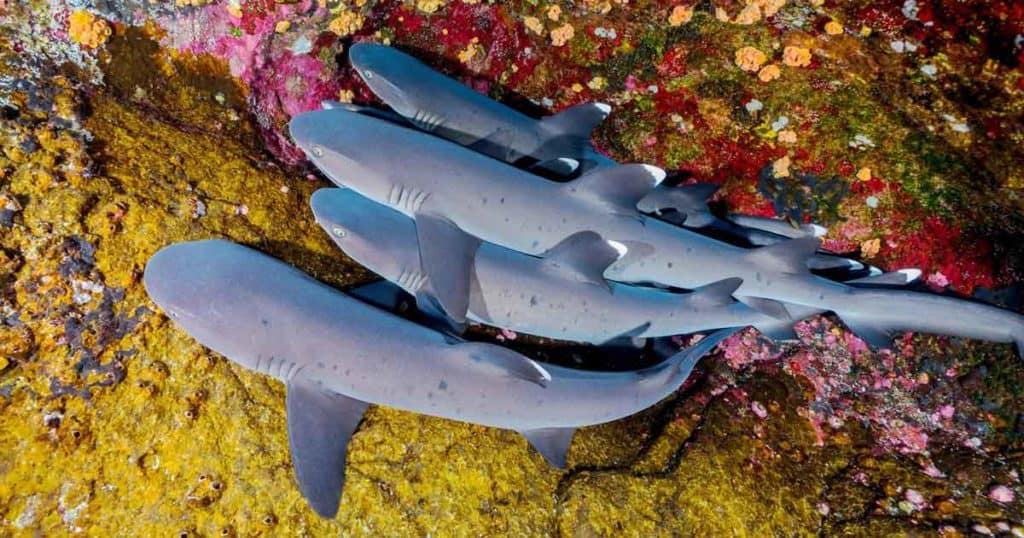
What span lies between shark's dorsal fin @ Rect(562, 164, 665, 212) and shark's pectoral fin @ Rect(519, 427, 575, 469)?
1071mm

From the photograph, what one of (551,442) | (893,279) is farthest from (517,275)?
(893,279)

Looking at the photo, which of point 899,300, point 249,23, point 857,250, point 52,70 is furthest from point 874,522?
point 52,70

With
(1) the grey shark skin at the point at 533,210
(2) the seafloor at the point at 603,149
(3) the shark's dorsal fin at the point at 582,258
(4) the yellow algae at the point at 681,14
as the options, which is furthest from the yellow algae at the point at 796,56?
(3) the shark's dorsal fin at the point at 582,258

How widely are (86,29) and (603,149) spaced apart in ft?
9.35

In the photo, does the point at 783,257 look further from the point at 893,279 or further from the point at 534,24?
the point at 534,24

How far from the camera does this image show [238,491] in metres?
1.94

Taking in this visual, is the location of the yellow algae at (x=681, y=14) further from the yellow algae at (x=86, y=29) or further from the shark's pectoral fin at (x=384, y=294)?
the yellow algae at (x=86, y=29)

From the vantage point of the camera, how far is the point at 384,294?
2551 millimetres

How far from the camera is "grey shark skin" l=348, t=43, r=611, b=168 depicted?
2895mm

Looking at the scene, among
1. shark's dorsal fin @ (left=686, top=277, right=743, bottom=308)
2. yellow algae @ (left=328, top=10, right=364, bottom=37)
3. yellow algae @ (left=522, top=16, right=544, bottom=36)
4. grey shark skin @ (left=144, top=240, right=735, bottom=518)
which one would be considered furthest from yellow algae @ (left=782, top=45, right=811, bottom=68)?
yellow algae @ (left=328, top=10, right=364, bottom=37)

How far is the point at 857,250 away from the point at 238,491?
3.47m

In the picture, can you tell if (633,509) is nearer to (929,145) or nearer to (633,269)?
(633,269)

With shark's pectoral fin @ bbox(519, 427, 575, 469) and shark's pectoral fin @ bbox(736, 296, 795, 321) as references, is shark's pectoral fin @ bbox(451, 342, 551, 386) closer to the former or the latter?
shark's pectoral fin @ bbox(519, 427, 575, 469)

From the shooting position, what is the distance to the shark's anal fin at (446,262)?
2.24m
